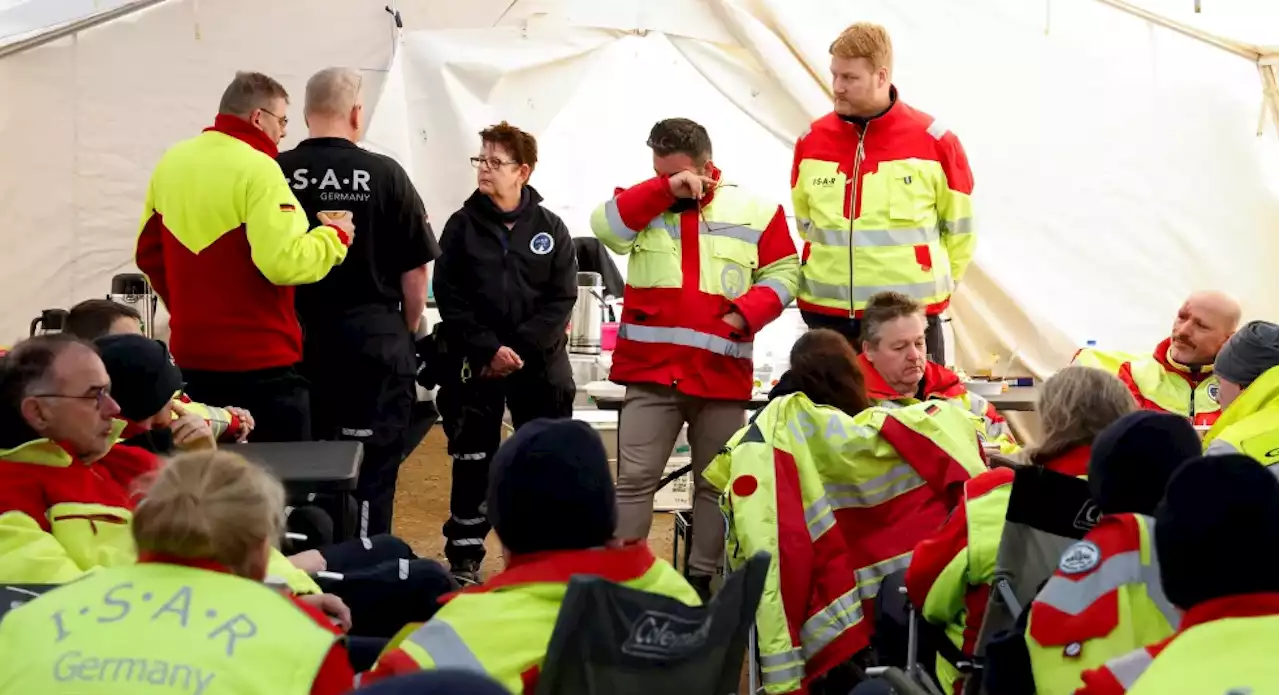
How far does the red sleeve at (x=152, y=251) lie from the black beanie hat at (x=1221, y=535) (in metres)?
3.24

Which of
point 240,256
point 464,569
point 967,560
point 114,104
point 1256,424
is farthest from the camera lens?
point 114,104

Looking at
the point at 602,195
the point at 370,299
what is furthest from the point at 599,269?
the point at 370,299

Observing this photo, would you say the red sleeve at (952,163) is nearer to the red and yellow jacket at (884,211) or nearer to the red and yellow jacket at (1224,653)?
the red and yellow jacket at (884,211)

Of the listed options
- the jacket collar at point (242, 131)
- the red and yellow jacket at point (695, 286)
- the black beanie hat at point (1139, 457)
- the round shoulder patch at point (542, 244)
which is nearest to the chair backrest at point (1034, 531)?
the black beanie hat at point (1139, 457)

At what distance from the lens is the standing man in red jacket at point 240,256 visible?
13.3ft

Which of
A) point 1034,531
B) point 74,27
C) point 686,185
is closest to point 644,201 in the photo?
point 686,185

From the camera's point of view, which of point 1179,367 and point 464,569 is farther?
point 464,569

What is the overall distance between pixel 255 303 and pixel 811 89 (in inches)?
123

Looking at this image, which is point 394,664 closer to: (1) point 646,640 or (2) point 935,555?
(1) point 646,640

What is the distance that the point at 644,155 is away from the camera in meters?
7.16

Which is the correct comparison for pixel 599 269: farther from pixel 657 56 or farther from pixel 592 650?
pixel 592 650

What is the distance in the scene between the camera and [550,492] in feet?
6.72

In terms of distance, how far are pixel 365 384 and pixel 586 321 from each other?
1573mm

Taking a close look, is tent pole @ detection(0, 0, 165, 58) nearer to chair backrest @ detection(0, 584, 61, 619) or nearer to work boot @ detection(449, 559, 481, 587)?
work boot @ detection(449, 559, 481, 587)
